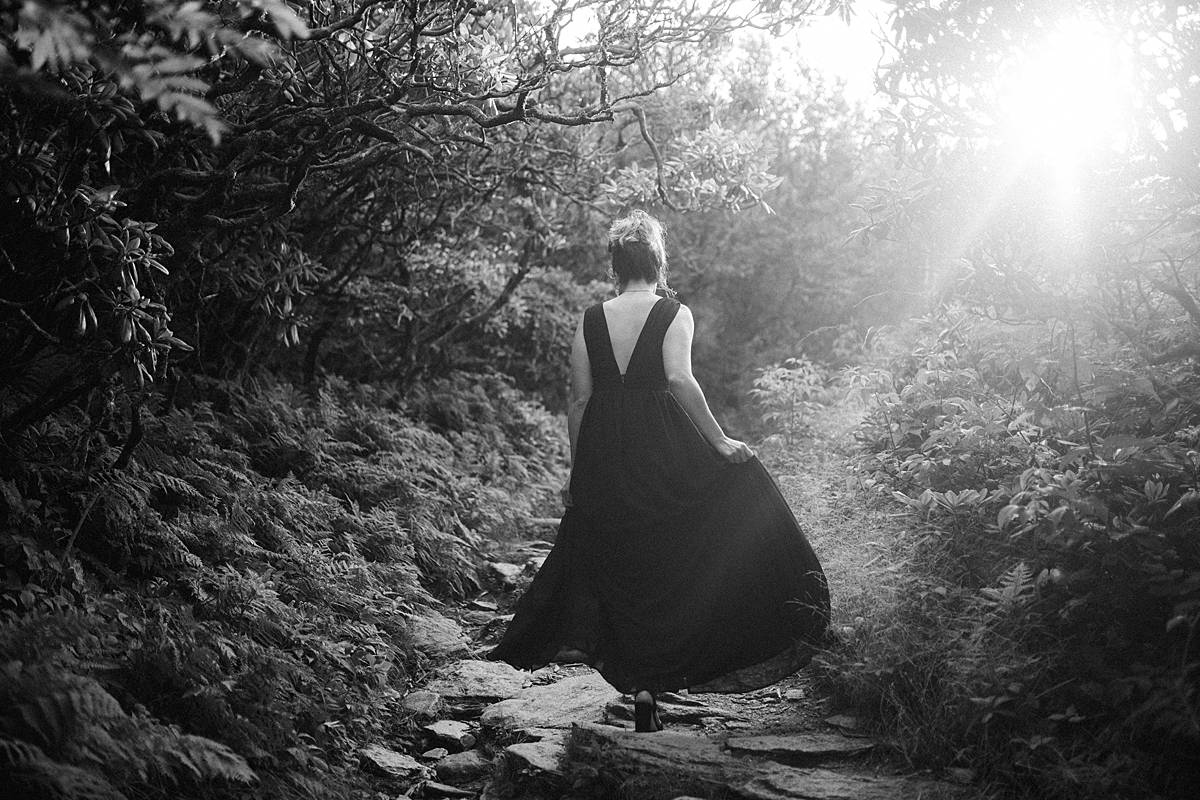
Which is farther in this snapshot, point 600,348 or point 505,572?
point 505,572

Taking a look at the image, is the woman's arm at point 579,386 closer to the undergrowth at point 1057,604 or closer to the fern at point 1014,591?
the undergrowth at point 1057,604

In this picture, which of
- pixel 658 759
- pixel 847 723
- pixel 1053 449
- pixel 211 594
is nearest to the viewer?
pixel 658 759

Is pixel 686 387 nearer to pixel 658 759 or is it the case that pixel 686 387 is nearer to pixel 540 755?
pixel 658 759

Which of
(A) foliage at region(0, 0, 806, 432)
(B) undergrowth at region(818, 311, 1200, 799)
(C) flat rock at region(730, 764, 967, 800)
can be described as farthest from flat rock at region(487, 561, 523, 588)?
(C) flat rock at region(730, 764, 967, 800)

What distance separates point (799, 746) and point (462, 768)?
1.72 m

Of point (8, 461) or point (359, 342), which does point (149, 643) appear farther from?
point (359, 342)

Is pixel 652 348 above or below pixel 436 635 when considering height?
above

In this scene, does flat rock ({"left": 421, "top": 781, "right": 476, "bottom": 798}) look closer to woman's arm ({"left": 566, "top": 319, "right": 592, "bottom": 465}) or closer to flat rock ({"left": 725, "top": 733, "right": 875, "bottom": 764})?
flat rock ({"left": 725, "top": 733, "right": 875, "bottom": 764})

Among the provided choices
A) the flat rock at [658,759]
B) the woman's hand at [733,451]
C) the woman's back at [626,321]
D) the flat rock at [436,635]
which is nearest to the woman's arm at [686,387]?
the woman's hand at [733,451]

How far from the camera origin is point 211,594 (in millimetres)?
5027

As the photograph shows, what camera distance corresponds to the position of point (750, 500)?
15.2 ft

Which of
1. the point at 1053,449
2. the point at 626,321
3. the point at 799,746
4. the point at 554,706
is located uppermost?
the point at 626,321

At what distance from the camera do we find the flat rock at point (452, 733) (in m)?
4.77

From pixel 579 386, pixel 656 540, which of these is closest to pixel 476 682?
pixel 656 540
